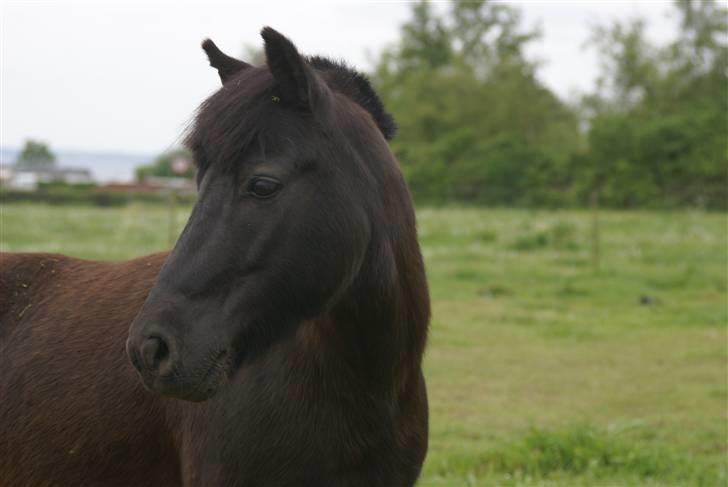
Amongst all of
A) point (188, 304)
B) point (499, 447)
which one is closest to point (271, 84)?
point (188, 304)

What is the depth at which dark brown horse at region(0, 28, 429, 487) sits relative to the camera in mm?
2732

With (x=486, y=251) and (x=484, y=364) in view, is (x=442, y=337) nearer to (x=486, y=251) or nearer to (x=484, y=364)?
(x=484, y=364)

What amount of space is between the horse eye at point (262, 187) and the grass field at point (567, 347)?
12.3 feet

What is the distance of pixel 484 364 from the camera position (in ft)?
34.6

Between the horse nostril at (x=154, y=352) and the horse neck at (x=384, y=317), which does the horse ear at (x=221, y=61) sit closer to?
the horse neck at (x=384, y=317)

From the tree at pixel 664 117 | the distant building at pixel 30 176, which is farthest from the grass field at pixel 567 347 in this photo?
the distant building at pixel 30 176

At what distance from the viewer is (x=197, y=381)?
2.64m

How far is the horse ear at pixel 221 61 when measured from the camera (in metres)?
3.23

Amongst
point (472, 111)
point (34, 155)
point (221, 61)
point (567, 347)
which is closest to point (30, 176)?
point (34, 155)

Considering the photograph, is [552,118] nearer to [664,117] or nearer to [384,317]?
[664,117]

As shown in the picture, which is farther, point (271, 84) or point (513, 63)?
point (513, 63)

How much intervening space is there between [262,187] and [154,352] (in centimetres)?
59

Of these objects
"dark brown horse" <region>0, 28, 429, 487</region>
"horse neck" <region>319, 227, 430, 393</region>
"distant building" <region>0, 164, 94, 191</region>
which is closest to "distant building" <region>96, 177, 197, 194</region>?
"distant building" <region>0, 164, 94, 191</region>

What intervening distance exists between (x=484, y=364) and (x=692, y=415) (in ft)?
8.90
